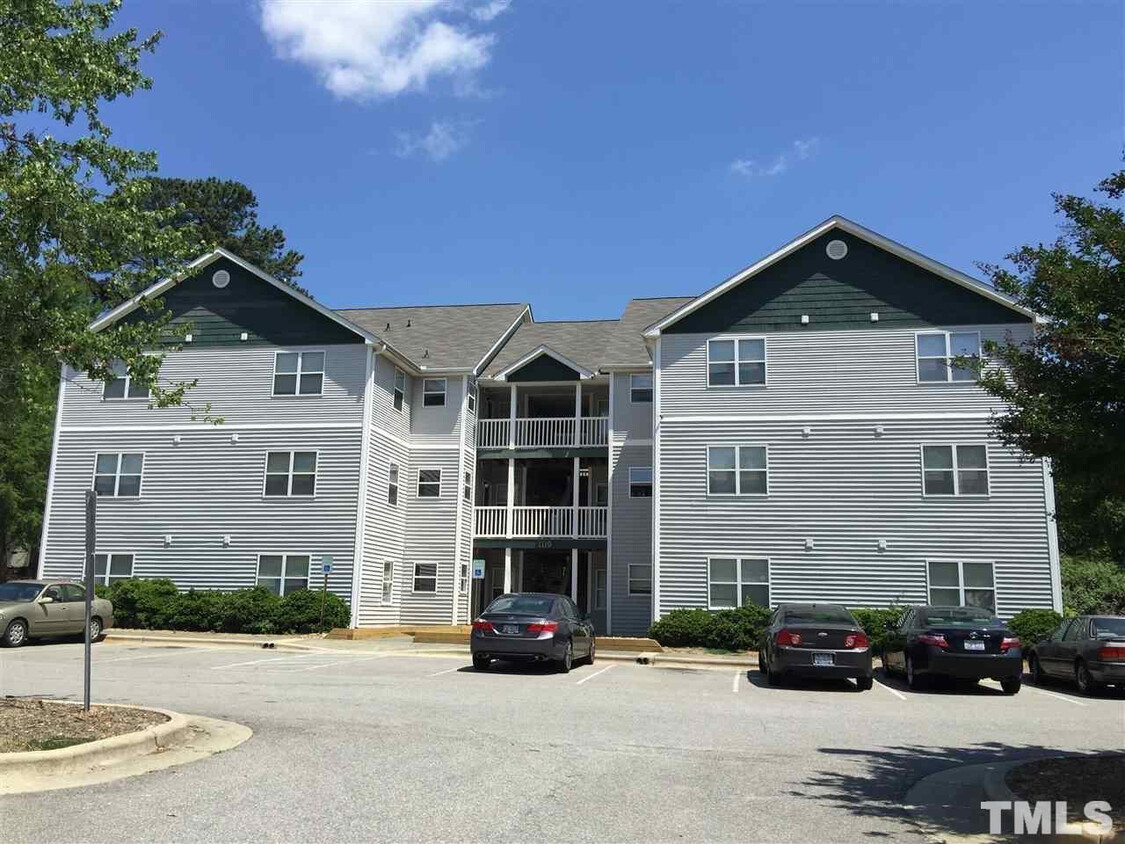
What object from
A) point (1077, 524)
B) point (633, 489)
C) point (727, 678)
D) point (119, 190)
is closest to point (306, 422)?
point (633, 489)

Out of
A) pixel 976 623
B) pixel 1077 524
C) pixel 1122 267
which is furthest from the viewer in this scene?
pixel 976 623

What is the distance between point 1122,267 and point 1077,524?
7.76 feet

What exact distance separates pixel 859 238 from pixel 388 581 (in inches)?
681

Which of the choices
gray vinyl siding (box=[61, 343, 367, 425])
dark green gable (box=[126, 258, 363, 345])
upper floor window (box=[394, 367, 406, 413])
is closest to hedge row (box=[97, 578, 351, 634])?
gray vinyl siding (box=[61, 343, 367, 425])

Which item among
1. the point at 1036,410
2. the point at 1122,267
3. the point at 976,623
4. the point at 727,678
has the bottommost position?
the point at 727,678

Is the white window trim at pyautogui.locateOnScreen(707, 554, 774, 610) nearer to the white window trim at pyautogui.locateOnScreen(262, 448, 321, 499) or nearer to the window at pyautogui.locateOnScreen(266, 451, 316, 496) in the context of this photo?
the white window trim at pyautogui.locateOnScreen(262, 448, 321, 499)

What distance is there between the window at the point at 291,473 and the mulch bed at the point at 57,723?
17592mm

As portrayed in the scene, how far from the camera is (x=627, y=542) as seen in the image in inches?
1151

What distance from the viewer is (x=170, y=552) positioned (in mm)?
28141

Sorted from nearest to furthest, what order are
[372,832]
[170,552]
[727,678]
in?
[372,832]
[727,678]
[170,552]

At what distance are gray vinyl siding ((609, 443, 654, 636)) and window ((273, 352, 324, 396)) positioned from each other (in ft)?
30.9

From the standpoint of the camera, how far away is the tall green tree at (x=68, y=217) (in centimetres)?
1001

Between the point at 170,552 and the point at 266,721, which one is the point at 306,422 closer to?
the point at 170,552

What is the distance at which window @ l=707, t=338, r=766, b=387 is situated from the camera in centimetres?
2633
